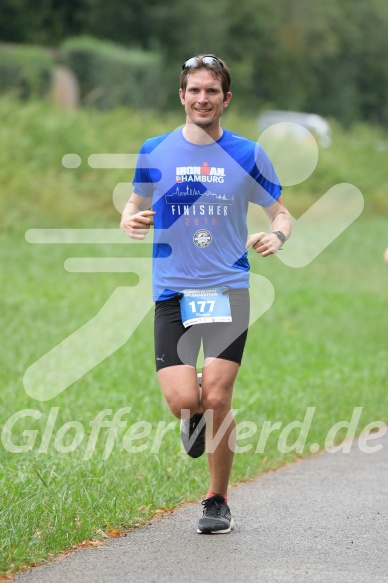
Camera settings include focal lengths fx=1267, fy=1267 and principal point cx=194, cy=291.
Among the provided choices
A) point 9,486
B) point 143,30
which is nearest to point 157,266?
point 9,486

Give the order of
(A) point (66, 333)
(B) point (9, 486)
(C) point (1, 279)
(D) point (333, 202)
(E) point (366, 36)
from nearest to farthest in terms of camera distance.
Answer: (B) point (9, 486), (A) point (66, 333), (C) point (1, 279), (D) point (333, 202), (E) point (366, 36)

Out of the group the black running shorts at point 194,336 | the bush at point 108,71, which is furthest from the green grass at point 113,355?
the bush at point 108,71

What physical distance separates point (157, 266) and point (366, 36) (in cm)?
6242

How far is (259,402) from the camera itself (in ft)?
34.3

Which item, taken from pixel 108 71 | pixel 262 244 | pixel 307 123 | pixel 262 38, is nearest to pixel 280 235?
pixel 262 244

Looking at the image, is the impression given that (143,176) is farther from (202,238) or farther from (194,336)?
(194,336)

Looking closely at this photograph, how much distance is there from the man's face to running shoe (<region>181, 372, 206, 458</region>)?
1.26m

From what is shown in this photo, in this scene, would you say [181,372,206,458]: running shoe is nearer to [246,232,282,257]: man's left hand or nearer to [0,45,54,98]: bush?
[246,232,282,257]: man's left hand

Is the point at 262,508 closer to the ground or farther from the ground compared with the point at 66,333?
closer to the ground

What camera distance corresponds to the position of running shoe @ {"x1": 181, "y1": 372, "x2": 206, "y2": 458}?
628cm

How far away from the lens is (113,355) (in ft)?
40.9

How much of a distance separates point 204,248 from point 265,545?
4.74 ft

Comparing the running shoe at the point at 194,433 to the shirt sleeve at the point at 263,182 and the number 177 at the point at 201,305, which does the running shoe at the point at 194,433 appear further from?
the shirt sleeve at the point at 263,182

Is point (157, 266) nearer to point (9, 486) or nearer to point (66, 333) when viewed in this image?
point (9, 486)
